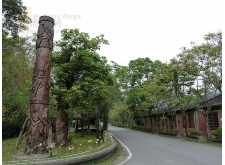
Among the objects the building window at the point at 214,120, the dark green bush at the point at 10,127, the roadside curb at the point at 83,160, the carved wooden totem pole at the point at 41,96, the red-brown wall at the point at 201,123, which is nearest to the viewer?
the roadside curb at the point at 83,160

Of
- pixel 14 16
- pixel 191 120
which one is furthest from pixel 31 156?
pixel 191 120

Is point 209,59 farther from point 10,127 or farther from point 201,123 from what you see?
point 10,127

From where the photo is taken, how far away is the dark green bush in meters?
21.0

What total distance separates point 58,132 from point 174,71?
1108 centimetres

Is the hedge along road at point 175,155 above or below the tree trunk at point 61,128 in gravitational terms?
below

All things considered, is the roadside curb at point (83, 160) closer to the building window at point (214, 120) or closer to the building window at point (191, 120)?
the building window at point (214, 120)

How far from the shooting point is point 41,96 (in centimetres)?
832

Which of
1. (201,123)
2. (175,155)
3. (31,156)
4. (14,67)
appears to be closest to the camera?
(31,156)

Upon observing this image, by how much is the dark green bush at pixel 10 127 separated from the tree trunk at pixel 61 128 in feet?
38.3

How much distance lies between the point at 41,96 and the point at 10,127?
16.1m

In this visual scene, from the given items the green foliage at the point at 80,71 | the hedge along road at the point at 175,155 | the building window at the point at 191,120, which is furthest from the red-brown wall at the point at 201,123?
the green foliage at the point at 80,71

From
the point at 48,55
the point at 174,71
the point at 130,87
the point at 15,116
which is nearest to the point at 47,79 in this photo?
the point at 48,55

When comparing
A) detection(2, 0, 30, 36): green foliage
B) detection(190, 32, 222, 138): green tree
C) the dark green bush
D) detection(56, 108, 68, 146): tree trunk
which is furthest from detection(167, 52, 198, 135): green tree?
the dark green bush

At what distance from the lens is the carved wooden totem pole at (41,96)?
7867 millimetres
